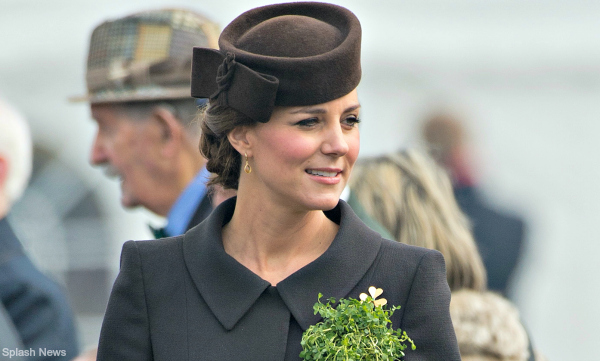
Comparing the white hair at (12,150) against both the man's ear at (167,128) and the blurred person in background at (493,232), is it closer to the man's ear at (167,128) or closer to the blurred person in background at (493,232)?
the man's ear at (167,128)

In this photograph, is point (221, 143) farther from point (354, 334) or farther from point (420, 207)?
point (420, 207)

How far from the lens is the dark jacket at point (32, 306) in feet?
11.5

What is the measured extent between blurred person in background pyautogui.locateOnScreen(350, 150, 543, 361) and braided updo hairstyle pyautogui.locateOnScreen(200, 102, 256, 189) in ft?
3.10

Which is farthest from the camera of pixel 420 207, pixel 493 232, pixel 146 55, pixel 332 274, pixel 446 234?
pixel 493 232

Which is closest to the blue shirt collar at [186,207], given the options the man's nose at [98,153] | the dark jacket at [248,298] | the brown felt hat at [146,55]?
the brown felt hat at [146,55]

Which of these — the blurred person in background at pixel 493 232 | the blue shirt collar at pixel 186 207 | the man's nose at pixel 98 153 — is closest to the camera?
the blue shirt collar at pixel 186 207

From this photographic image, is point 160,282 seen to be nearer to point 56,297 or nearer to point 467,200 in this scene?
point 56,297

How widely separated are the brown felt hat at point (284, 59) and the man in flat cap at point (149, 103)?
1.62m

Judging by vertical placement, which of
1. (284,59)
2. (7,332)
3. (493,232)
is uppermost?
(284,59)

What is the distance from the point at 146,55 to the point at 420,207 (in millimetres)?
1511

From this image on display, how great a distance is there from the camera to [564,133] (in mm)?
6023

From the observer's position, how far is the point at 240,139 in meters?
2.23

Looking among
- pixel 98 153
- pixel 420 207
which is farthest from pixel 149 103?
pixel 420 207

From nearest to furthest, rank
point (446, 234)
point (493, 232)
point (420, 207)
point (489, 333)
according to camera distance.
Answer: point (489, 333) → point (446, 234) → point (420, 207) → point (493, 232)
